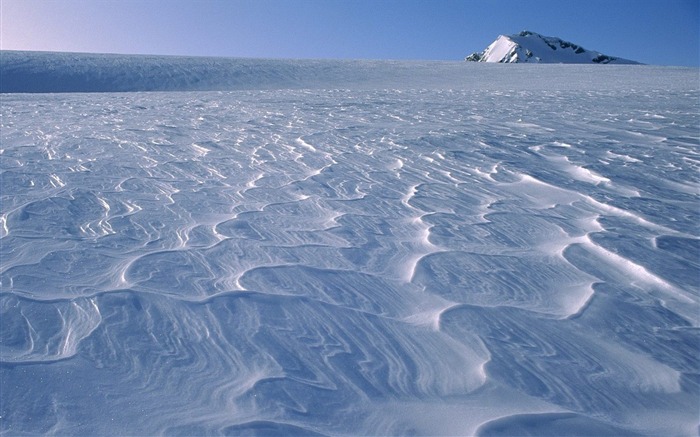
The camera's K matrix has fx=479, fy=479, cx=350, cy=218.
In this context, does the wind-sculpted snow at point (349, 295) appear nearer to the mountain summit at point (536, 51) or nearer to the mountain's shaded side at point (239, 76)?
the mountain's shaded side at point (239, 76)

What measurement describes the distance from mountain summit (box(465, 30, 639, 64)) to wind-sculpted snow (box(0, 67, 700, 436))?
378ft

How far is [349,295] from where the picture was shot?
64.9 inches

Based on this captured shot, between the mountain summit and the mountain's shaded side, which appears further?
the mountain summit

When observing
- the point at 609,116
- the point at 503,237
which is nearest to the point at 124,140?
the point at 503,237

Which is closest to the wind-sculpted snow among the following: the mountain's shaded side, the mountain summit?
the mountain's shaded side

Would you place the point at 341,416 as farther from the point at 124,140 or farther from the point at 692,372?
the point at 124,140

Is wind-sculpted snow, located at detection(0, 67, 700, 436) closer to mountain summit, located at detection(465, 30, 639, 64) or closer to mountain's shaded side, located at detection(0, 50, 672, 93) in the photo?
mountain's shaded side, located at detection(0, 50, 672, 93)

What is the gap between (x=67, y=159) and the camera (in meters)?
3.47

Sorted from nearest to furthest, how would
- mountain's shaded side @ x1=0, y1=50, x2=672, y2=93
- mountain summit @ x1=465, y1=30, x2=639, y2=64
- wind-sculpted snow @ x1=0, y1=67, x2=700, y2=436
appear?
wind-sculpted snow @ x1=0, y1=67, x2=700, y2=436
mountain's shaded side @ x1=0, y1=50, x2=672, y2=93
mountain summit @ x1=465, y1=30, x2=639, y2=64

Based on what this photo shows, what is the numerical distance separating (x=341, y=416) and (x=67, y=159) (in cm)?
323

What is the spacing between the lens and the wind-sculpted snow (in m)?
1.14

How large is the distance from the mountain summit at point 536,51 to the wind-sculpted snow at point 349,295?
11534 centimetres

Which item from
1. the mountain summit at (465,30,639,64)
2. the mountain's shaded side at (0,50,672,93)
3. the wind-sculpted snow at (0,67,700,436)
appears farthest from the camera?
the mountain summit at (465,30,639,64)

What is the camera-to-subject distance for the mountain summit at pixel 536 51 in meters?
110
